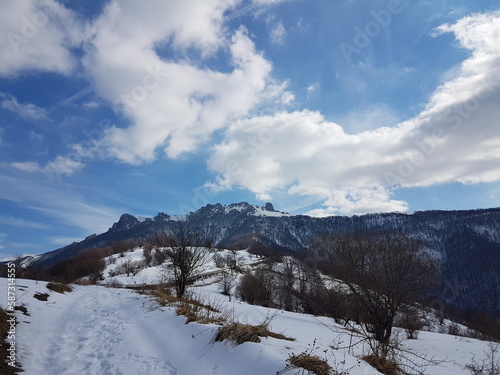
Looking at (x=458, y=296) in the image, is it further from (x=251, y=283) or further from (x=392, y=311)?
(x=392, y=311)

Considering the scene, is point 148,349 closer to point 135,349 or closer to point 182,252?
point 135,349

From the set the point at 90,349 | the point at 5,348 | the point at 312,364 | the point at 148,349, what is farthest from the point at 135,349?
the point at 312,364

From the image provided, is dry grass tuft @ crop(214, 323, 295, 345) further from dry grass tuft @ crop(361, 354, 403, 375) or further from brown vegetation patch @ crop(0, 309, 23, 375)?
brown vegetation patch @ crop(0, 309, 23, 375)

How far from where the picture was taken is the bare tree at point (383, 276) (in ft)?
52.0

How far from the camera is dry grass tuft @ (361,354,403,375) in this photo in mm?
6074

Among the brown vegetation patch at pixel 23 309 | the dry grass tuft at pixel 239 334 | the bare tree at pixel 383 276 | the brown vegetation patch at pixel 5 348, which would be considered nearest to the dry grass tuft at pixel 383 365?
the dry grass tuft at pixel 239 334

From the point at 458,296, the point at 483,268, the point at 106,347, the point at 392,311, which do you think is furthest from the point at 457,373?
the point at 483,268

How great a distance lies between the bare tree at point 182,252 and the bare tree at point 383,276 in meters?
11.2

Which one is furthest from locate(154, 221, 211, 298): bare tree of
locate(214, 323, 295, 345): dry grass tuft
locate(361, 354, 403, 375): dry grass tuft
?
locate(361, 354, 403, 375): dry grass tuft

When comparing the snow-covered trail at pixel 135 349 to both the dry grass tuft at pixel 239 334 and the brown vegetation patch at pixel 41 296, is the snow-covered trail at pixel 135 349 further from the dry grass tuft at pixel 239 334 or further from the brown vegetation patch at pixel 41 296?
the brown vegetation patch at pixel 41 296

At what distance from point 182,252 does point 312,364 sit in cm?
1689

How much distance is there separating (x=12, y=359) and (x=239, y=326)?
4.62 meters

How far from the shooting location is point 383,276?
17438mm

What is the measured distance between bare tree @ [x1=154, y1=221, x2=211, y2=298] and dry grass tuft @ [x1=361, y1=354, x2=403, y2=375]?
14.9 metres
